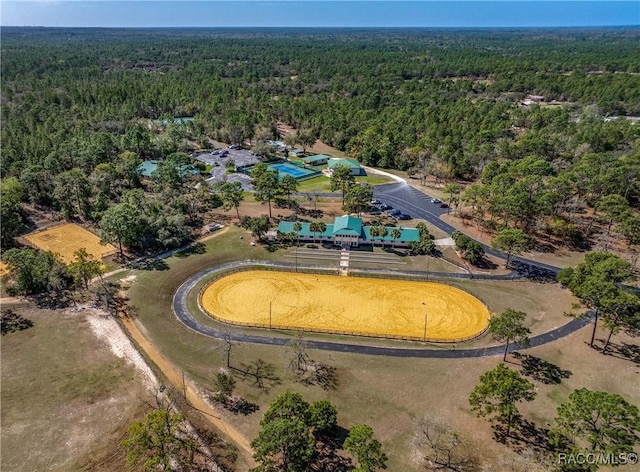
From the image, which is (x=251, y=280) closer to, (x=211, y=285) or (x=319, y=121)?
(x=211, y=285)

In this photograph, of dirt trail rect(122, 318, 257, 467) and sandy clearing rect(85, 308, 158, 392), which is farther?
sandy clearing rect(85, 308, 158, 392)

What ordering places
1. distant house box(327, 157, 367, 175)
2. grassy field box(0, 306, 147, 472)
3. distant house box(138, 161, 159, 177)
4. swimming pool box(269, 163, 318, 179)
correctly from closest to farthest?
grassy field box(0, 306, 147, 472)
distant house box(138, 161, 159, 177)
swimming pool box(269, 163, 318, 179)
distant house box(327, 157, 367, 175)

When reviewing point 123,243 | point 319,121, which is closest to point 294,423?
point 123,243

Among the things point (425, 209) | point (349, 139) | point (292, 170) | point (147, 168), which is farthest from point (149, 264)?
point (349, 139)

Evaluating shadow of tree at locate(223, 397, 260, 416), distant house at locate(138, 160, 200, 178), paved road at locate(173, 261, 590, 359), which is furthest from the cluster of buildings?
shadow of tree at locate(223, 397, 260, 416)

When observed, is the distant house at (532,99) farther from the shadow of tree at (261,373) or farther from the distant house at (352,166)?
the shadow of tree at (261,373)

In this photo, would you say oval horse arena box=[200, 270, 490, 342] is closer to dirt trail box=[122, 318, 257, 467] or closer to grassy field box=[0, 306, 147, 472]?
dirt trail box=[122, 318, 257, 467]
